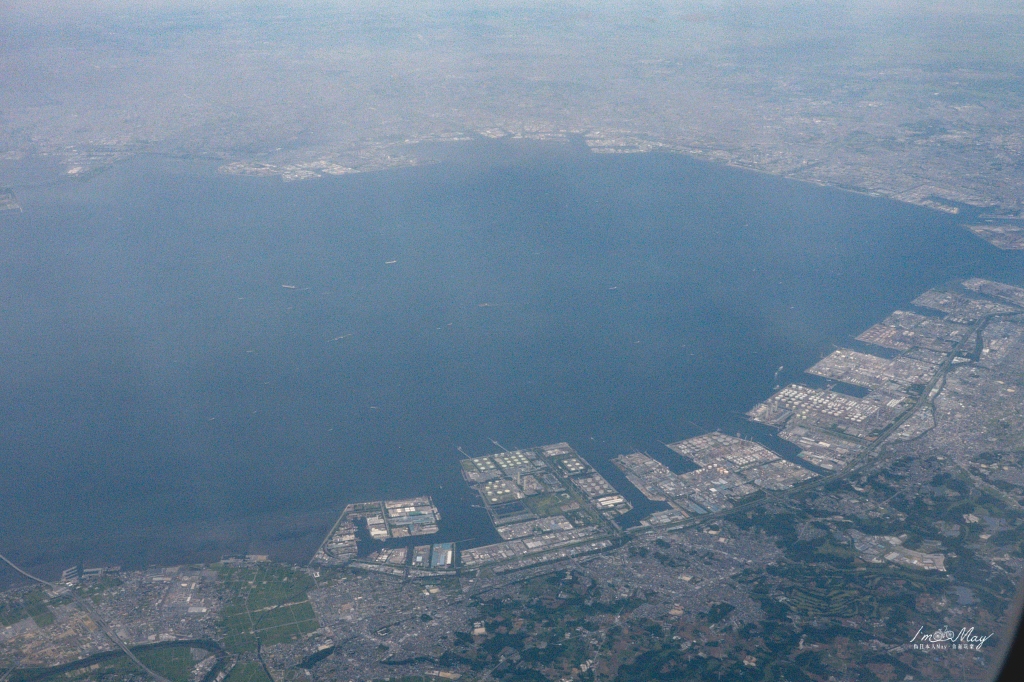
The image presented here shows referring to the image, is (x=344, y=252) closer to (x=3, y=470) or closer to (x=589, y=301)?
(x=589, y=301)

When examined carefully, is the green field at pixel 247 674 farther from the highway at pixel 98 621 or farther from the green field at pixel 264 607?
the highway at pixel 98 621

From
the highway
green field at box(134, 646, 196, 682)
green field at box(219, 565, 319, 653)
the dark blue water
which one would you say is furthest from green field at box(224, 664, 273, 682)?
the dark blue water

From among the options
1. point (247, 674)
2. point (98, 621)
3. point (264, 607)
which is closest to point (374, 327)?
point (264, 607)

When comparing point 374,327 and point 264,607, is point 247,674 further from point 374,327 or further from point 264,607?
point 374,327

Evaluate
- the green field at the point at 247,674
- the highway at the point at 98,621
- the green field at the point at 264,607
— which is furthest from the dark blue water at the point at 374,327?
the green field at the point at 247,674

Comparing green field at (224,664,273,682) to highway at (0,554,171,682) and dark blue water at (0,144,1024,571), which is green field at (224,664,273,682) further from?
dark blue water at (0,144,1024,571)

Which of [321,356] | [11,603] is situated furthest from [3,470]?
[321,356]
